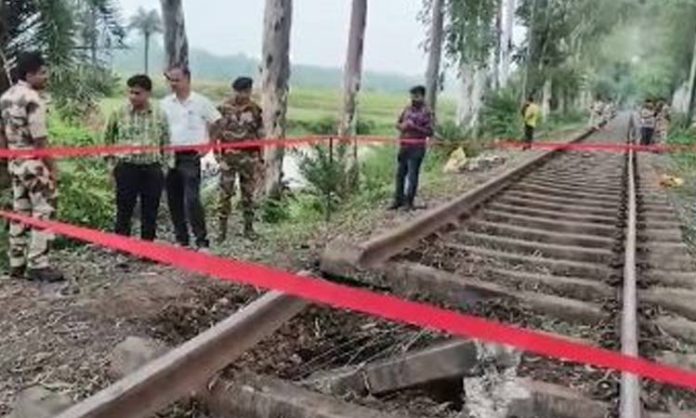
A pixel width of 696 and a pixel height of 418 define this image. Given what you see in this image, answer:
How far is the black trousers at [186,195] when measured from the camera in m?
7.65

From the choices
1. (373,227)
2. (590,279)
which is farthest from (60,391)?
(373,227)

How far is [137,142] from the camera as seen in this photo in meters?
7.11

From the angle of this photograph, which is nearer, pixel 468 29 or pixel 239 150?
pixel 239 150

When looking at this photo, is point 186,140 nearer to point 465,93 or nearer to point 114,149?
point 114,149

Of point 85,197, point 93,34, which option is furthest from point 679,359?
point 93,34

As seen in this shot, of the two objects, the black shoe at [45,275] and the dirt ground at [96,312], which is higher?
the dirt ground at [96,312]

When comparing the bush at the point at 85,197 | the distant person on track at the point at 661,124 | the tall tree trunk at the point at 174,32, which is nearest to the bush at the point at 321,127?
the distant person on track at the point at 661,124

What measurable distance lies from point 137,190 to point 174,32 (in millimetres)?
5539

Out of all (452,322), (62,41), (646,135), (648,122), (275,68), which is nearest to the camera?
(452,322)

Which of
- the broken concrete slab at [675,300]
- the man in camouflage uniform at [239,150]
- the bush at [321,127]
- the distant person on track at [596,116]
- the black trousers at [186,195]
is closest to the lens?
the broken concrete slab at [675,300]

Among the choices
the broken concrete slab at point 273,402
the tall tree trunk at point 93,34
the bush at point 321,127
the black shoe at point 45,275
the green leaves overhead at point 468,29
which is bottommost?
the bush at point 321,127

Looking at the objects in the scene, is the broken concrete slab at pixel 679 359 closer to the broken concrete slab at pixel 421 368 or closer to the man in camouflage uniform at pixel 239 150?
the broken concrete slab at pixel 421 368

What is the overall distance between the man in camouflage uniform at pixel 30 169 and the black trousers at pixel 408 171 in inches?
178

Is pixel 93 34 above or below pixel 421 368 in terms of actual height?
above
